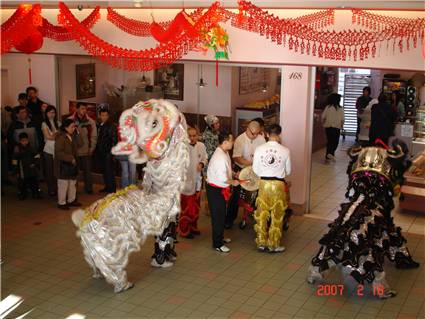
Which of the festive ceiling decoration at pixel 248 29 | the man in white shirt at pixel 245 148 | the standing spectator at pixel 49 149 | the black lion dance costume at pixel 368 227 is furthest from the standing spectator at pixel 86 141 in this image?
the black lion dance costume at pixel 368 227

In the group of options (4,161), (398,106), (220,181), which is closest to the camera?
(220,181)

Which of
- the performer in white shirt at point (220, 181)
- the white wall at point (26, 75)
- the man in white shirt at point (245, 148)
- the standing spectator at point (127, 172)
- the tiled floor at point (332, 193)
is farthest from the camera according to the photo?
the white wall at point (26, 75)

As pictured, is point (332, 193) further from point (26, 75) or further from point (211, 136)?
point (26, 75)

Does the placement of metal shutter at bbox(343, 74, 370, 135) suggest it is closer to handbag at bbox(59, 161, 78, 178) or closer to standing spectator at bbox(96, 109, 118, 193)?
standing spectator at bbox(96, 109, 118, 193)

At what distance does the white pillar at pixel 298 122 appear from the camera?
382 inches

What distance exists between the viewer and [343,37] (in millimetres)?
8953

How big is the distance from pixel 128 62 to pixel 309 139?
10.5 ft

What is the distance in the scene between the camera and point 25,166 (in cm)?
1061

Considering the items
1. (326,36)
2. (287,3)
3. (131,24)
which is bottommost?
(326,36)

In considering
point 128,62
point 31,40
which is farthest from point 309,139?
point 31,40

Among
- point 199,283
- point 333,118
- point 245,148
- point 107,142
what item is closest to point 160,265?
point 199,283

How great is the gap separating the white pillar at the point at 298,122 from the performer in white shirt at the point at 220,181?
2.00 meters

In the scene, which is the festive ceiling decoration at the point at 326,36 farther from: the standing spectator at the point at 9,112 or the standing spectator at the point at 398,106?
the standing spectator at the point at 9,112

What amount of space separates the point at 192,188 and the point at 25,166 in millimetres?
3510
